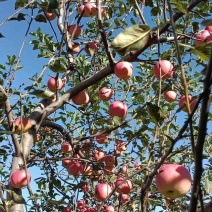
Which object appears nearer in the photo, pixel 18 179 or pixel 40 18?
pixel 18 179

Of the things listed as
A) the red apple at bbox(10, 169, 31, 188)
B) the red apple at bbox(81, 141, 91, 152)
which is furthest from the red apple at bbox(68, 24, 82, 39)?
the red apple at bbox(10, 169, 31, 188)

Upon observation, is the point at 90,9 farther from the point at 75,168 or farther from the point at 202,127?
the point at 202,127

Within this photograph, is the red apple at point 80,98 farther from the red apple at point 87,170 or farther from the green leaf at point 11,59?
the green leaf at point 11,59

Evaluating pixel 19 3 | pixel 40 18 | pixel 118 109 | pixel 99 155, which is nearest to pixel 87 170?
pixel 99 155

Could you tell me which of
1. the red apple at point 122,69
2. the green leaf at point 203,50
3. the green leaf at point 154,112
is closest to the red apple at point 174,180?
the green leaf at point 154,112

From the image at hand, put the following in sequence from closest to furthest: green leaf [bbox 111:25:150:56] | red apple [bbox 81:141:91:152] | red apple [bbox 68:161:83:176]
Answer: green leaf [bbox 111:25:150:56], red apple [bbox 68:161:83:176], red apple [bbox 81:141:91:152]

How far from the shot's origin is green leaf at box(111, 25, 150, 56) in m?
0.56

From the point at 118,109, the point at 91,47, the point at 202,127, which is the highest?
the point at 91,47

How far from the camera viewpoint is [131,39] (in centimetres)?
58

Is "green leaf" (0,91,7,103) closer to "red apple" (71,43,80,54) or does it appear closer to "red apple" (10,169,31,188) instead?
"red apple" (10,169,31,188)

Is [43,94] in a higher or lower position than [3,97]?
higher

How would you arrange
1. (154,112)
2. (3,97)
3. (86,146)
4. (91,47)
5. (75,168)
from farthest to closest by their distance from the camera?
1. (86,146)
2. (91,47)
3. (75,168)
4. (3,97)
5. (154,112)

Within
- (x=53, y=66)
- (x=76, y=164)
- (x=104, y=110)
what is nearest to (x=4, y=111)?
(x=53, y=66)

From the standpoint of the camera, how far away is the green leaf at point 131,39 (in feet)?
1.85
